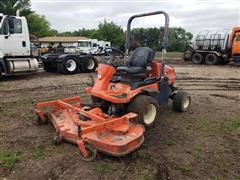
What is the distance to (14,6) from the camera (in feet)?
158

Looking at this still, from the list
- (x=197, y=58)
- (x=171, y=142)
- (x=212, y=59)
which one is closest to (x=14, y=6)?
(x=197, y=58)

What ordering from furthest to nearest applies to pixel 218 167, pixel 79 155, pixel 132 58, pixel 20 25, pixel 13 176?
1. pixel 20 25
2. pixel 132 58
3. pixel 79 155
4. pixel 218 167
5. pixel 13 176

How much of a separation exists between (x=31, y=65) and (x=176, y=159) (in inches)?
375

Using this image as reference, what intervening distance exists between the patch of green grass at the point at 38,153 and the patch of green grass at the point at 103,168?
0.88 metres

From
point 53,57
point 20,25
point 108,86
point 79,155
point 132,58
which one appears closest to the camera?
A: point 79,155

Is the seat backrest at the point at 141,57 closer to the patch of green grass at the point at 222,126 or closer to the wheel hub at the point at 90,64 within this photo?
the patch of green grass at the point at 222,126

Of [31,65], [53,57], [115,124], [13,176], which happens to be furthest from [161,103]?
[53,57]

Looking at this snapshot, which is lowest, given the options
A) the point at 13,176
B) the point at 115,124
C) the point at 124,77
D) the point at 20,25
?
the point at 13,176

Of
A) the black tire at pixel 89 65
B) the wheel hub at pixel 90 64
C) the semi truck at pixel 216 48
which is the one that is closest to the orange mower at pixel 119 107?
the black tire at pixel 89 65

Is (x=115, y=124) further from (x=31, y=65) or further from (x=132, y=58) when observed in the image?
(x=31, y=65)

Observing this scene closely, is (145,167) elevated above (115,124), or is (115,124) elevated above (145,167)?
(115,124)

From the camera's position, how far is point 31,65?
40.7ft

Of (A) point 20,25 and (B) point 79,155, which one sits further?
(A) point 20,25

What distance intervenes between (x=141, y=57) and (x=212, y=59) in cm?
1627
